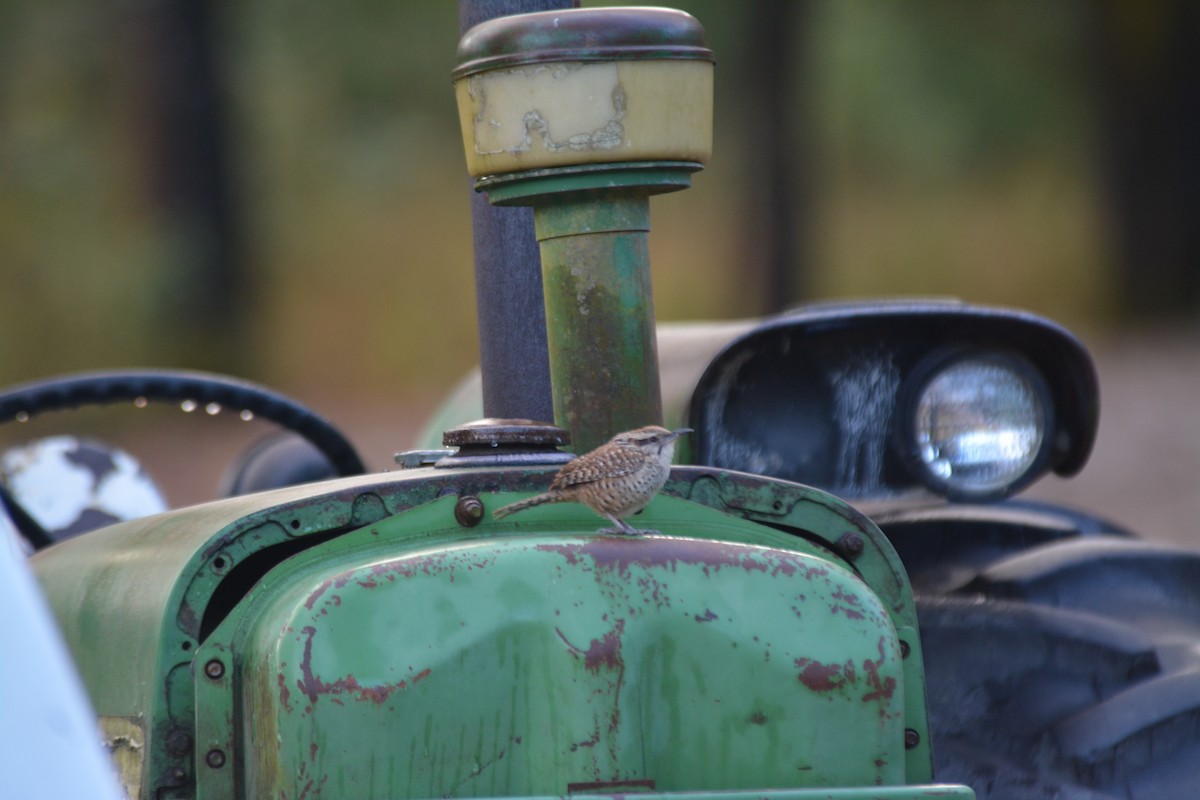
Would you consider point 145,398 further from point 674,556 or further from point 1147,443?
point 1147,443

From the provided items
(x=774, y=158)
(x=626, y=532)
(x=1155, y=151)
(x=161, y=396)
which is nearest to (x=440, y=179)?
(x=774, y=158)

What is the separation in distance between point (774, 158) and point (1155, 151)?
9.12 feet

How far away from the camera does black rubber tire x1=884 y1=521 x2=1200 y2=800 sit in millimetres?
1957

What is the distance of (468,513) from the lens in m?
1.64

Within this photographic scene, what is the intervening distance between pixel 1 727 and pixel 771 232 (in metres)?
11.2

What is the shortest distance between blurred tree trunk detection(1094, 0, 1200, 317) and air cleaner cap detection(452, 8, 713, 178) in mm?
10624

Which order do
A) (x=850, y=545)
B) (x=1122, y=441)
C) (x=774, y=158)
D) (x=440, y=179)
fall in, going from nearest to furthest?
(x=850, y=545) → (x=1122, y=441) → (x=774, y=158) → (x=440, y=179)

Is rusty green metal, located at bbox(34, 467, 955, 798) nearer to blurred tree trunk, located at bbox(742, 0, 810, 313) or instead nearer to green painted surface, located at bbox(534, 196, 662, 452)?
green painted surface, located at bbox(534, 196, 662, 452)

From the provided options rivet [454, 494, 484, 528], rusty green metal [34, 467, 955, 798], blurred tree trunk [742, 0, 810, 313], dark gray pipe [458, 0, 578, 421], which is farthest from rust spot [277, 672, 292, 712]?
blurred tree trunk [742, 0, 810, 313]

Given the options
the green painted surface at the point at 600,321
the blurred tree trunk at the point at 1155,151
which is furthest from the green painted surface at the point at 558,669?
the blurred tree trunk at the point at 1155,151

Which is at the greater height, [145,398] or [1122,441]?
[145,398]

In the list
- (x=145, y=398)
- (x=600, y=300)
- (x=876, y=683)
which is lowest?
(x=876, y=683)

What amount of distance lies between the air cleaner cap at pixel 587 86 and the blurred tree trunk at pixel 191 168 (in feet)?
34.9

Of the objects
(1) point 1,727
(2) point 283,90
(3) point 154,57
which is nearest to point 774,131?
(2) point 283,90
